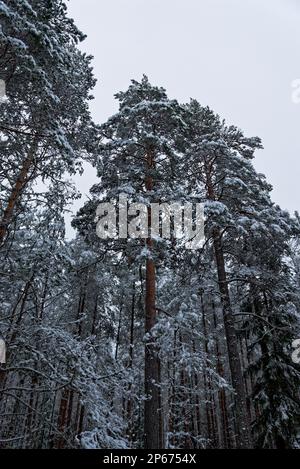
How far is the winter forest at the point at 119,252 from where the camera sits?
7.92 meters

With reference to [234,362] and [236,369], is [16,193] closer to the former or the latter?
[234,362]

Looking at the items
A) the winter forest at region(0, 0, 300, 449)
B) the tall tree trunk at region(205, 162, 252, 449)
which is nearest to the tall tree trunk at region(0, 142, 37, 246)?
the winter forest at region(0, 0, 300, 449)

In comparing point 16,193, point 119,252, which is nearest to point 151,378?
point 119,252

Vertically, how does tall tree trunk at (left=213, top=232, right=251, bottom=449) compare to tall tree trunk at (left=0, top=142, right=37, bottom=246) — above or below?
below

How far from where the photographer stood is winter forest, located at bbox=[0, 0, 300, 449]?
7918mm

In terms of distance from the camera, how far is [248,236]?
1148 cm

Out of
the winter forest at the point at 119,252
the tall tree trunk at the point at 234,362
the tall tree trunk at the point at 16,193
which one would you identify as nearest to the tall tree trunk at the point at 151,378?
the winter forest at the point at 119,252

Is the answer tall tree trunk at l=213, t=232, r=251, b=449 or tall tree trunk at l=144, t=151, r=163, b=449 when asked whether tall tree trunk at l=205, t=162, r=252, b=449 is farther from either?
tall tree trunk at l=144, t=151, r=163, b=449

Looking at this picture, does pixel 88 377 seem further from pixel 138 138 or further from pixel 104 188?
pixel 138 138

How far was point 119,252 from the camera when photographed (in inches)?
466

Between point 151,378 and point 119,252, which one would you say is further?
Result: point 119,252

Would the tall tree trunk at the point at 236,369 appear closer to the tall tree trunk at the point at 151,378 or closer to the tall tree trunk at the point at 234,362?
the tall tree trunk at the point at 234,362
